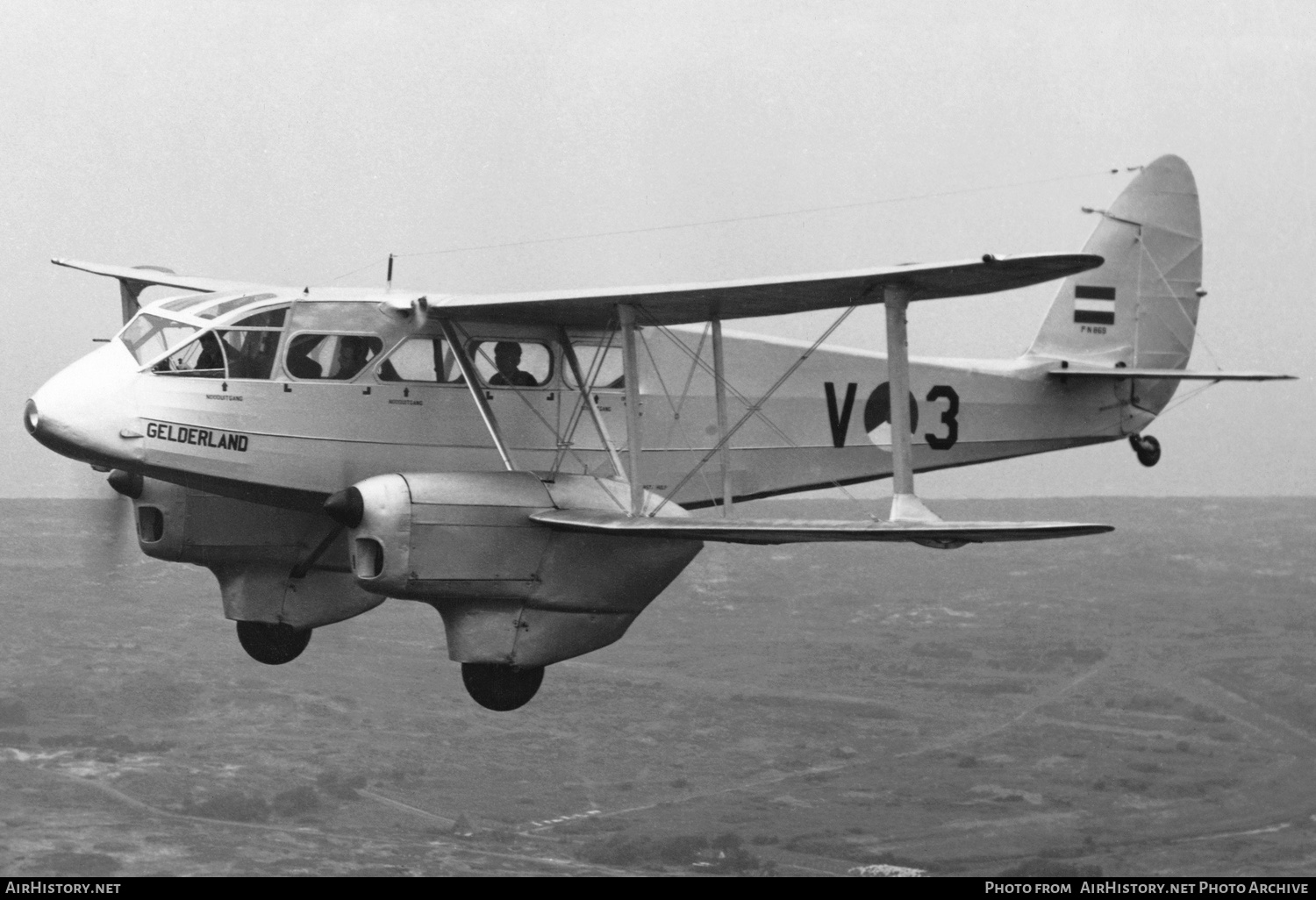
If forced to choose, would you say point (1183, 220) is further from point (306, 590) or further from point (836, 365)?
point (306, 590)

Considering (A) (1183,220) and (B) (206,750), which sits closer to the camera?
(A) (1183,220)

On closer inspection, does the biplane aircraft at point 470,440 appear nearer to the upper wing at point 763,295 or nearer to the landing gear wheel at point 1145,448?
the upper wing at point 763,295

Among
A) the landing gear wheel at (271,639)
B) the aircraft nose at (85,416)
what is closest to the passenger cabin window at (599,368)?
the landing gear wheel at (271,639)

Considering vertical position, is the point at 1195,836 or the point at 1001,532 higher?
the point at 1001,532

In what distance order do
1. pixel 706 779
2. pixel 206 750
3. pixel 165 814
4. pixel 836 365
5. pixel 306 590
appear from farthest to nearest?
pixel 206 750, pixel 706 779, pixel 165 814, pixel 836 365, pixel 306 590

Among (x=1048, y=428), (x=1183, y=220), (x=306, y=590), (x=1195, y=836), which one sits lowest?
(x=1195, y=836)

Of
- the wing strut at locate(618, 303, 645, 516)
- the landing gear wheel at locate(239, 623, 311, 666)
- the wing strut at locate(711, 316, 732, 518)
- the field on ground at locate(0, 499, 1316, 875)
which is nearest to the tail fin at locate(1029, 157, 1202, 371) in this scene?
the wing strut at locate(711, 316, 732, 518)

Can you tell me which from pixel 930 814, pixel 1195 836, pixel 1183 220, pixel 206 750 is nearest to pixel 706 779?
pixel 930 814

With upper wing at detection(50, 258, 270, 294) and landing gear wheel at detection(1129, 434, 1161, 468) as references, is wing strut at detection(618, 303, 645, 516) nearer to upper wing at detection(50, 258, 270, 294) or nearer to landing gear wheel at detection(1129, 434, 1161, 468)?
upper wing at detection(50, 258, 270, 294)
